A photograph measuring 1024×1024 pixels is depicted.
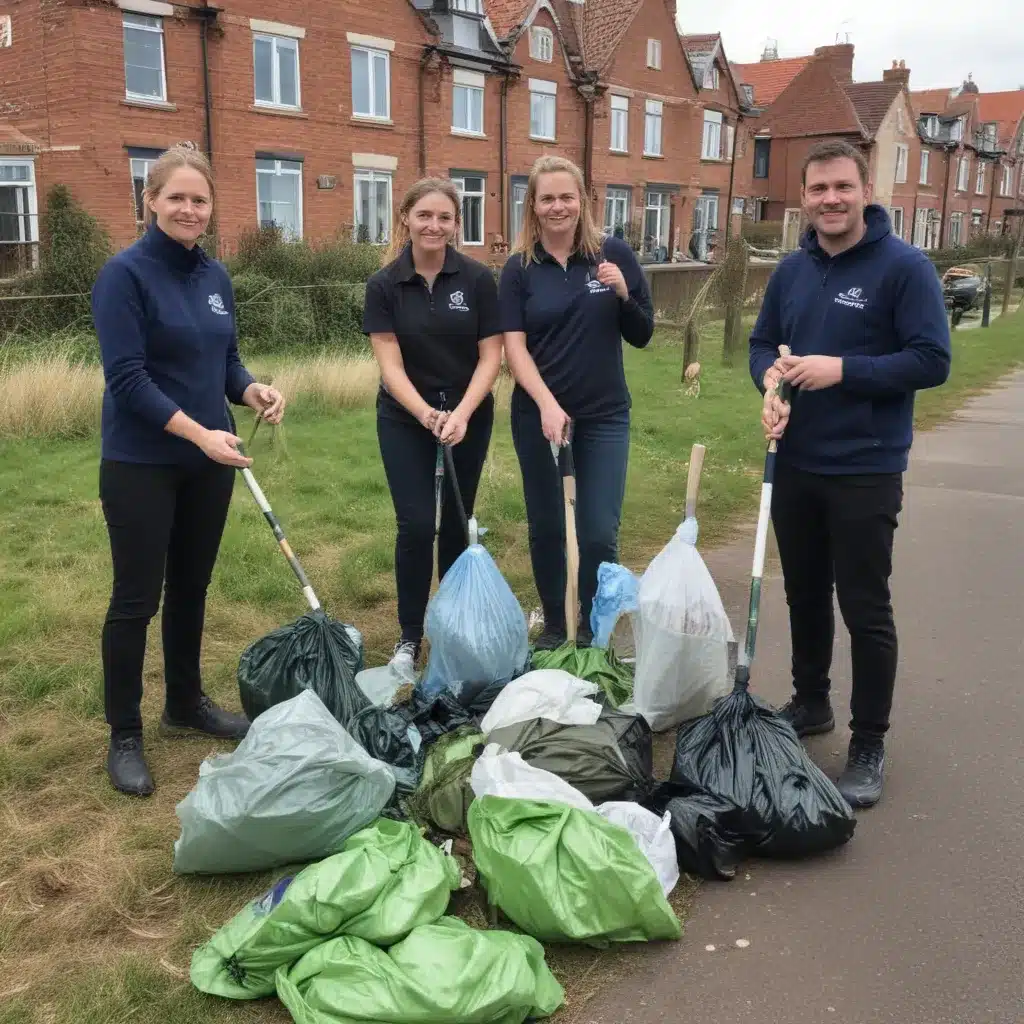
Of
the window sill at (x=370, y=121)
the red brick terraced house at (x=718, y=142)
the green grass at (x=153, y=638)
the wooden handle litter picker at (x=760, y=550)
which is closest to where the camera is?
the green grass at (x=153, y=638)

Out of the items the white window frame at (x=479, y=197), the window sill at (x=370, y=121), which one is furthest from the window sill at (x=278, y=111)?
the white window frame at (x=479, y=197)

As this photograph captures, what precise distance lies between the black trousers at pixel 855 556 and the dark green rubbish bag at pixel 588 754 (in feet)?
2.68

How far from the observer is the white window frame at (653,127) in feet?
109

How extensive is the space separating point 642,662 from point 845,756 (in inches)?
32.6

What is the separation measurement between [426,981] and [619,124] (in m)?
32.9

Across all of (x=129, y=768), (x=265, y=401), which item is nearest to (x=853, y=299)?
(x=265, y=401)

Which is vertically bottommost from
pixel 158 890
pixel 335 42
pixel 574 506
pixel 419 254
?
pixel 158 890

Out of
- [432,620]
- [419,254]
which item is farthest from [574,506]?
[419,254]

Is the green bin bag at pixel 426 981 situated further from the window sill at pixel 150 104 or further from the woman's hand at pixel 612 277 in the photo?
the window sill at pixel 150 104

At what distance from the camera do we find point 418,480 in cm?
436

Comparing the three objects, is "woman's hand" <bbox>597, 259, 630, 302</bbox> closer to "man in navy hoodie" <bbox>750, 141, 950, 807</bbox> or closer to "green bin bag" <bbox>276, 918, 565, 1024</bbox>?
"man in navy hoodie" <bbox>750, 141, 950, 807</bbox>

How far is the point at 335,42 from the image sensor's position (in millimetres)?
23422

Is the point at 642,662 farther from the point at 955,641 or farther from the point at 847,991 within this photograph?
the point at 955,641

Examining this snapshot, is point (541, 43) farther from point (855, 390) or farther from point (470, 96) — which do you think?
point (855, 390)
